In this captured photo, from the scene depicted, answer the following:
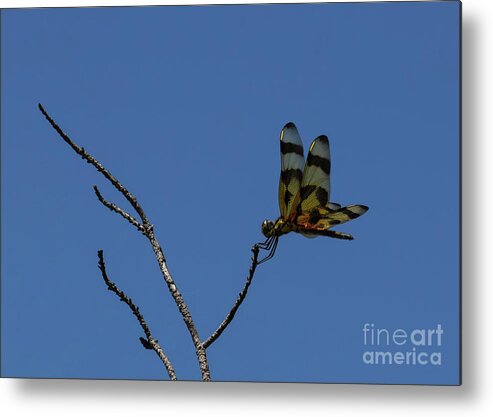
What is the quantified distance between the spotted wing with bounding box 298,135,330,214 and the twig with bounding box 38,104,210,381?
409mm

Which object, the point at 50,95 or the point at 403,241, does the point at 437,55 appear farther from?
the point at 50,95

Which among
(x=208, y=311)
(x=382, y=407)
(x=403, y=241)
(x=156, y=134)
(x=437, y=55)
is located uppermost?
(x=437, y=55)

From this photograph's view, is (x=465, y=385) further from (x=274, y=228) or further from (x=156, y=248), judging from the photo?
(x=156, y=248)

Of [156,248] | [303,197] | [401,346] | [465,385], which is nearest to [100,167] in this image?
[156,248]

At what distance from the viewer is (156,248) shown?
10.6 feet

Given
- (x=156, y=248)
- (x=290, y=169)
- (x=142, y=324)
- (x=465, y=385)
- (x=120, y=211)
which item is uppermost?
(x=290, y=169)

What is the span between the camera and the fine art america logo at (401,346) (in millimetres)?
3070

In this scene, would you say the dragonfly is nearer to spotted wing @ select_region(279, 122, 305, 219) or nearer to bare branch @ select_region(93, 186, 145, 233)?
spotted wing @ select_region(279, 122, 305, 219)

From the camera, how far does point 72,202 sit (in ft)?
10.7

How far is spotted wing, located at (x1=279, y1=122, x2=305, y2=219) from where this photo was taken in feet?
10.4

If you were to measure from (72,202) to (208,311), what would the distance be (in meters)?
0.50

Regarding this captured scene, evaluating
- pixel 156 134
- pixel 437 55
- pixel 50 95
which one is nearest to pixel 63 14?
pixel 50 95

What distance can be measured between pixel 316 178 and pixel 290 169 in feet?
0.25

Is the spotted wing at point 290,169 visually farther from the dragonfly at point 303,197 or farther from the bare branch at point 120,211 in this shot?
the bare branch at point 120,211
